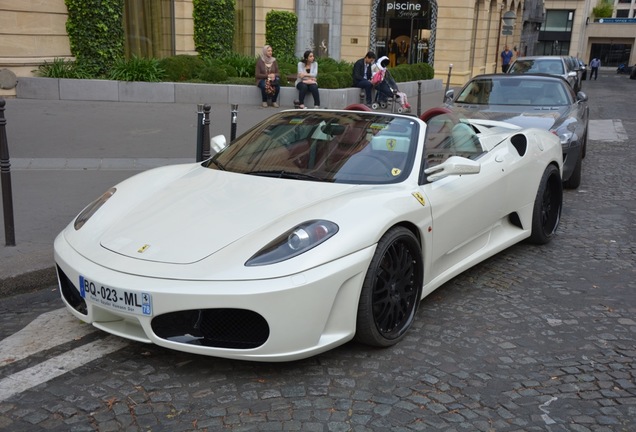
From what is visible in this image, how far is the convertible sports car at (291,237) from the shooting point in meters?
3.38

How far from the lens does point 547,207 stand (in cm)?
630

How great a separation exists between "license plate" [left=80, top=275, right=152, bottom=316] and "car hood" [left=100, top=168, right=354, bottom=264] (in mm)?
223

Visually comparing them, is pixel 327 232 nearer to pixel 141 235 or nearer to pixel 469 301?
pixel 141 235

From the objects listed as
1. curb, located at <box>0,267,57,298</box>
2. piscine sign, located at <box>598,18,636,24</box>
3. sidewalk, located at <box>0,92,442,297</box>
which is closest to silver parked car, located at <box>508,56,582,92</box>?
sidewalk, located at <box>0,92,442,297</box>

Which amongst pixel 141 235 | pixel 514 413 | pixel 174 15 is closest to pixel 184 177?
pixel 141 235

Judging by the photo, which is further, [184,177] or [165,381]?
[184,177]

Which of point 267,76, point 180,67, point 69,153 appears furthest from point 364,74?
point 69,153

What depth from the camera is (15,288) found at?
4.89 meters

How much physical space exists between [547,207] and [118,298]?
4306 millimetres

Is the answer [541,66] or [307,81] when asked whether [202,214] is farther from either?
[541,66]

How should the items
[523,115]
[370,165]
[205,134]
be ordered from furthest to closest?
[523,115]
[205,134]
[370,165]

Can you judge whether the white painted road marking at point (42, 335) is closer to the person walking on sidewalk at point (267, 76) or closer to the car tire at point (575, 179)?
the car tire at point (575, 179)

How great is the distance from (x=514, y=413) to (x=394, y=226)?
1237 millimetres

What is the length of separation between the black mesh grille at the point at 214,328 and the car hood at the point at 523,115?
6082 mm
